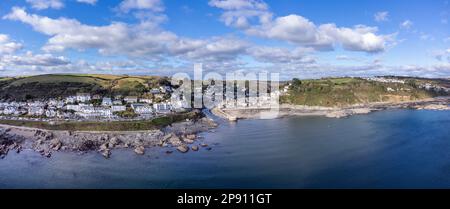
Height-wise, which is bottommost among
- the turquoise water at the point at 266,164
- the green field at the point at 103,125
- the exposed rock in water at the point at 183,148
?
the turquoise water at the point at 266,164

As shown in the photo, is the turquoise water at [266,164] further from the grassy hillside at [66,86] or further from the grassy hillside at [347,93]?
the grassy hillside at [66,86]

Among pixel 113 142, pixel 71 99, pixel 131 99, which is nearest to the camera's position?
pixel 113 142

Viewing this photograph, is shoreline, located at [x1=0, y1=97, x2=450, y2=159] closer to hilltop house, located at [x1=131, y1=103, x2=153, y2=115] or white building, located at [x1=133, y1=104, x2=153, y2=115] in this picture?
white building, located at [x1=133, y1=104, x2=153, y2=115]

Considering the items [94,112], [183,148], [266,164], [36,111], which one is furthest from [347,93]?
[36,111]

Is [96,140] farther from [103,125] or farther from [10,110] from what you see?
[10,110]

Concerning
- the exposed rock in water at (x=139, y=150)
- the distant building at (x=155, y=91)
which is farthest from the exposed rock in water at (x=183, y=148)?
the distant building at (x=155, y=91)

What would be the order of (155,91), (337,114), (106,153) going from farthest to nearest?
1. (155,91)
2. (337,114)
3. (106,153)

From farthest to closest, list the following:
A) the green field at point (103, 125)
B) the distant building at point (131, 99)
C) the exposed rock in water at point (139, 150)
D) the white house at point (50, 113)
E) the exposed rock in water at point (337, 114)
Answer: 1. the distant building at point (131, 99)
2. the exposed rock in water at point (337, 114)
3. the white house at point (50, 113)
4. the green field at point (103, 125)
5. the exposed rock in water at point (139, 150)
